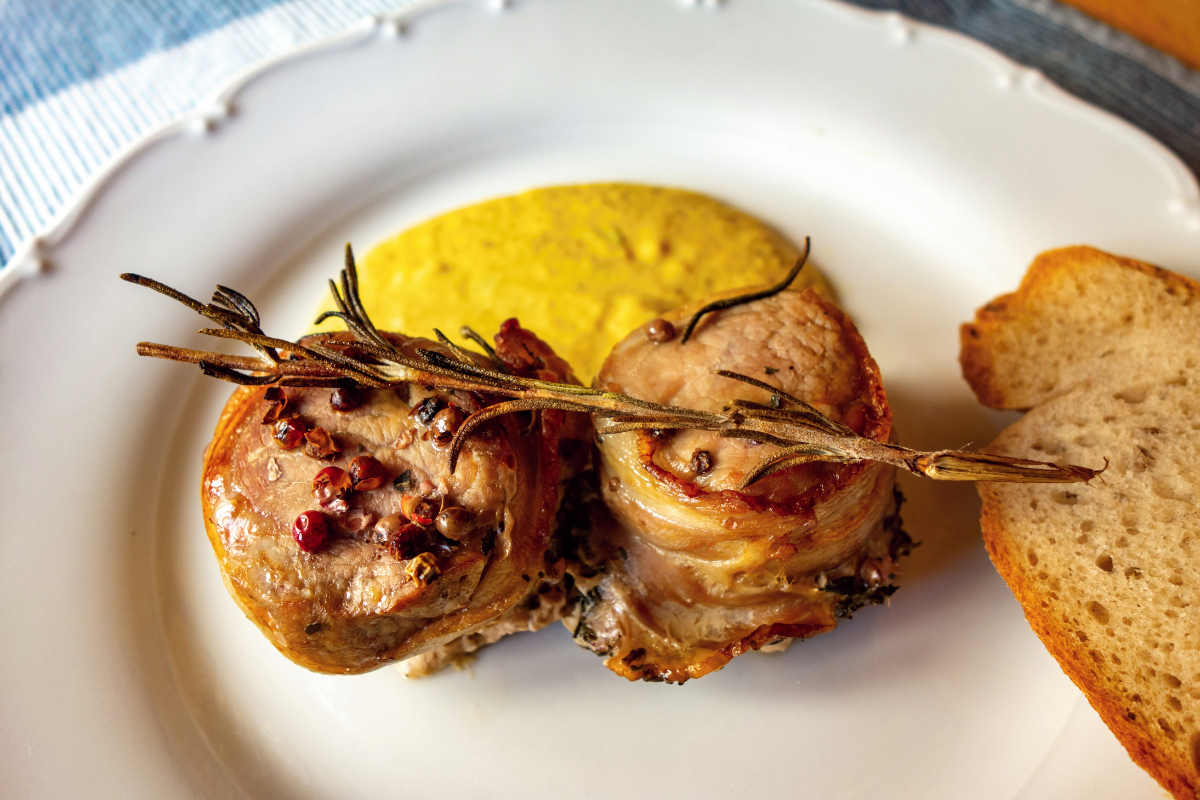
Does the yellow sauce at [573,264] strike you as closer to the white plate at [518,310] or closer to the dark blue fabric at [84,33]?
the white plate at [518,310]

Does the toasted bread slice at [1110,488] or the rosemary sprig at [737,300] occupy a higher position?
the rosemary sprig at [737,300]

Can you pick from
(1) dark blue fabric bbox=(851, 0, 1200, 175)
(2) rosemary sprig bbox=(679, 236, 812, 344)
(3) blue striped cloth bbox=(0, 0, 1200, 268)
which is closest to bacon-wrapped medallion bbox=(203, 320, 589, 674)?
(2) rosemary sprig bbox=(679, 236, 812, 344)

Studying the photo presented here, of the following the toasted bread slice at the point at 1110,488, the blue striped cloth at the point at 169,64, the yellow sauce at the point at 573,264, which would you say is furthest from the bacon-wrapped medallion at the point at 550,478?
the blue striped cloth at the point at 169,64

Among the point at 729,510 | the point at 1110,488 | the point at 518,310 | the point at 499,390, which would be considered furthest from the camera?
the point at 518,310

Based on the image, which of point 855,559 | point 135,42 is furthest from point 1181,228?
point 135,42

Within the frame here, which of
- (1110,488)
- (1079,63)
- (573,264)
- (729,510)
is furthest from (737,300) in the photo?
(1079,63)

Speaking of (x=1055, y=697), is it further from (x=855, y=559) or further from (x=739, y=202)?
(x=739, y=202)

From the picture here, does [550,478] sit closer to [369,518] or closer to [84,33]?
[369,518]
